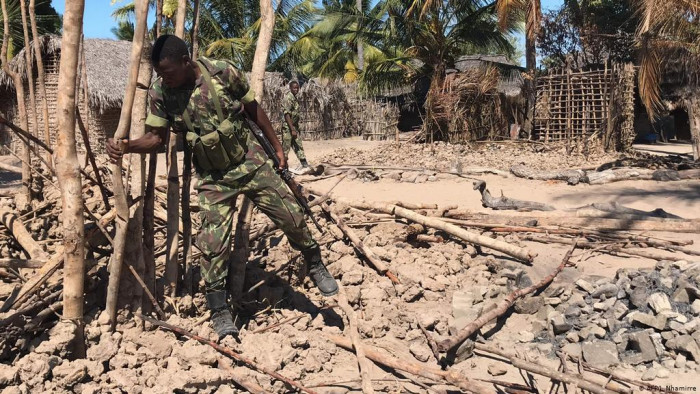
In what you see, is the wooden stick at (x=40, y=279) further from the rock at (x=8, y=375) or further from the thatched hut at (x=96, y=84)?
the thatched hut at (x=96, y=84)

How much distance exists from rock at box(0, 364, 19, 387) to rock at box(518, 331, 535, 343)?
2.88 metres

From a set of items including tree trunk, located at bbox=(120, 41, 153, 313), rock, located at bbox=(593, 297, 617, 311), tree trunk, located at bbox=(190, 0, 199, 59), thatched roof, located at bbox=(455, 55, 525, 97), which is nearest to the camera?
tree trunk, located at bbox=(120, 41, 153, 313)

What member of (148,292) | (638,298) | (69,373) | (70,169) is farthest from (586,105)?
(69,373)

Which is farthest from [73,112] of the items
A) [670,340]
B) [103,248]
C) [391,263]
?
[670,340]

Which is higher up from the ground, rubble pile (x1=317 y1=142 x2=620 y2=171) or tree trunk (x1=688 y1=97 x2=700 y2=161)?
tree trunk (x1=688 y1=97 x2=700 y2=161)

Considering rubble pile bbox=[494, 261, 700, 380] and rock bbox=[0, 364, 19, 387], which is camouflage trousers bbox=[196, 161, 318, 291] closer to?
rock bbox=[0, 364, 19, 387]

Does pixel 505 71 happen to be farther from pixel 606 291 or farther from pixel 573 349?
pixel 573 349

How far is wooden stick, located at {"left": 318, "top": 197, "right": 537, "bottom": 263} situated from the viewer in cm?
478

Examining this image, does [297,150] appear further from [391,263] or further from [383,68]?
[383,68]

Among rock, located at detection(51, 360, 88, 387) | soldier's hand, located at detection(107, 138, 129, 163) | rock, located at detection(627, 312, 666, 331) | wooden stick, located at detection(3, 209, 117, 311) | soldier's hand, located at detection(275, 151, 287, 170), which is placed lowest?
rock, located at detection(627, 312, 666, 331)

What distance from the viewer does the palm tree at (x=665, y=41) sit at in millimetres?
9484

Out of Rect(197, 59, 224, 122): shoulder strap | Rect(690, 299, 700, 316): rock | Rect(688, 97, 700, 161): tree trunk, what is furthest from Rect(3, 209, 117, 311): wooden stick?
Rect(688, 97, 700, 161): tree trunk

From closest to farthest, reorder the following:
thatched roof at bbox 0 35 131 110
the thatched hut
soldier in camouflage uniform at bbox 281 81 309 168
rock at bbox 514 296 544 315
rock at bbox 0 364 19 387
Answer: rock at bbox 0 364 19 387 → rock at bbox 514 296 544 315 → soldier in camouflage uniform at bbox 281 81 309 168 → thatched roof at bbox 0 35 131 110 → the thatched hut

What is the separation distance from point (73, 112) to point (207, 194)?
831 millimetres
